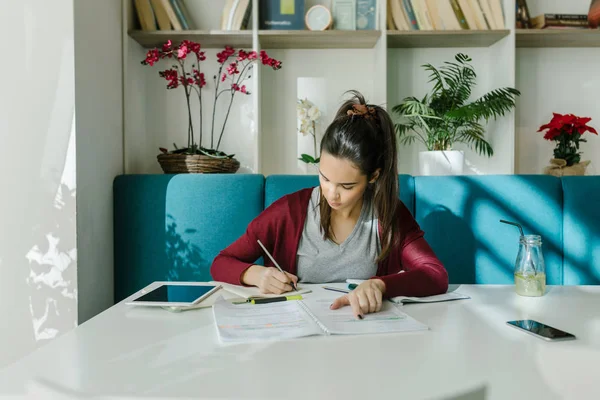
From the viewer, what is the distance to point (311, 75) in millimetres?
2699

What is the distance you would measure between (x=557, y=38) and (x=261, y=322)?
2314 mm

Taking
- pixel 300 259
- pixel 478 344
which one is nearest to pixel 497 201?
pixel 300 259

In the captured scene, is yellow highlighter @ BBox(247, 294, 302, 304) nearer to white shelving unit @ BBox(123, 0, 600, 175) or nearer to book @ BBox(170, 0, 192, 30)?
white shelving unit @ BBox(123, 0, 600, 175)

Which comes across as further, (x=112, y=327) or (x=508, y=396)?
(x=112, y=327)

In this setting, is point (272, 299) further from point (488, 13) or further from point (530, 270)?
point (488, 13)

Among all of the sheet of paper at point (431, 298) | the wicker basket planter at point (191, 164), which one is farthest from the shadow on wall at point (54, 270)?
the sheet of paper at point (431, 298)

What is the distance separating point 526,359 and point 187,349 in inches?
21.0

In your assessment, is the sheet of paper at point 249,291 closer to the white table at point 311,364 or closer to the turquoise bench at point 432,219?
the white table at point 311,364

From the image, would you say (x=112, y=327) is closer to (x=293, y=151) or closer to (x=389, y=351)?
(x=389, y=351)

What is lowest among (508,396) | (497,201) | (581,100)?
(508,396)

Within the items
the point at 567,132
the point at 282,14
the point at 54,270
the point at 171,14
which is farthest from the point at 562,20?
the point at 54,270

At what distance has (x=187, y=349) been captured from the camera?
83 centimetres

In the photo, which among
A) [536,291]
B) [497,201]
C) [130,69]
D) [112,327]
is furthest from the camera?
[130,69]

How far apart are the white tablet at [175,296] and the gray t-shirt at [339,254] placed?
1.35ft
